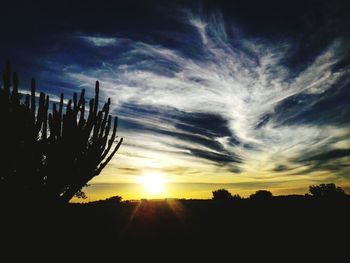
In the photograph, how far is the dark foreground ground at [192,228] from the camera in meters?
6.76

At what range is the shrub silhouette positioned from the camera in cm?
566

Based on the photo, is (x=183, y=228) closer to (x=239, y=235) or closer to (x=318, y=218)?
(x=239, y=235)

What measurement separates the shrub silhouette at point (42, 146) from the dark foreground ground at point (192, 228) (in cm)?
63

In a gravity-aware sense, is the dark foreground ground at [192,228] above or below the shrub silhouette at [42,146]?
below

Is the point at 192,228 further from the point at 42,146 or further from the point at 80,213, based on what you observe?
the point at 42,146

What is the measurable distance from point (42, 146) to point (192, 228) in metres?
8.09

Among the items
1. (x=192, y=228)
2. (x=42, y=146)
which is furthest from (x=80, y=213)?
(x=42, y=146)

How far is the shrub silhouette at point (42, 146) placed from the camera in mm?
5664

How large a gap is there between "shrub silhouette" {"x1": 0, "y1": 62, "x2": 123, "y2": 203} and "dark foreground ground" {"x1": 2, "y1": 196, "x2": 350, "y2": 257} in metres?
0.63

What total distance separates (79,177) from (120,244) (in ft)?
15.0

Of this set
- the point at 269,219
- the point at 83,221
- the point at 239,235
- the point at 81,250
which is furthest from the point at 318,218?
the point at 83,221

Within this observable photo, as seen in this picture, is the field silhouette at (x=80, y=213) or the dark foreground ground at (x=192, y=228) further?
the dark foreground ground at (x=192, y=228)

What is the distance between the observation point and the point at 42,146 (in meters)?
5.95

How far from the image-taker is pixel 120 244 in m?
9.88
